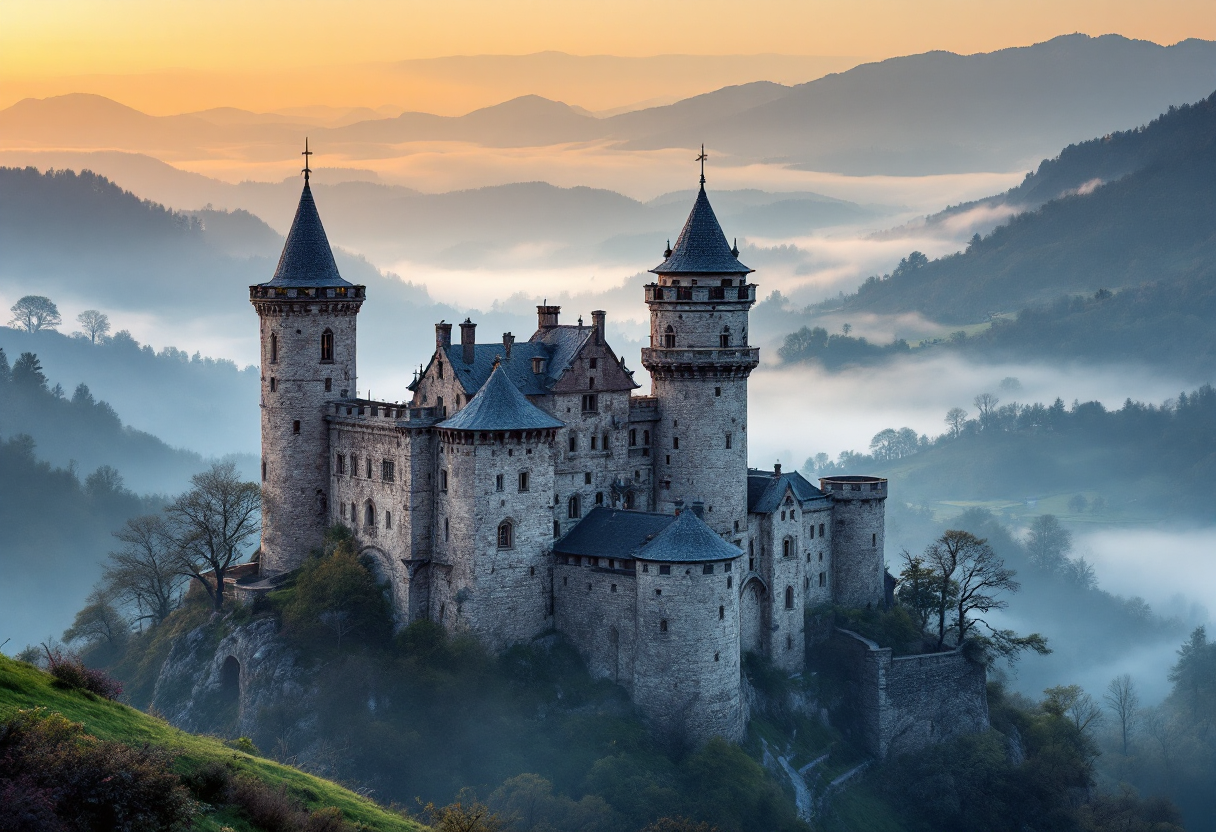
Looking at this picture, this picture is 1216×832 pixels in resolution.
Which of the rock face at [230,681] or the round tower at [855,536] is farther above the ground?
the round tower at [855,536]

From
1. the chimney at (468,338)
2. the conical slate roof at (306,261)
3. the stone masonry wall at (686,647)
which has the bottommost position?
the stone masonry wall at (686,647)

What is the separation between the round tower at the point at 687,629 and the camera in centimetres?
6419

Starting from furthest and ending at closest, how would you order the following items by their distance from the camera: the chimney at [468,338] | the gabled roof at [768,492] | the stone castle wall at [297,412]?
1. the gabled roof at [768,492]
2. the stone castle wall at [297,412]
3. the chimney at [468,338]

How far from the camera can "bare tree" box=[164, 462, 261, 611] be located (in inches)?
2990

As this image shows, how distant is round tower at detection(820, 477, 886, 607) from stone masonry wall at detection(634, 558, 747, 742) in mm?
17125

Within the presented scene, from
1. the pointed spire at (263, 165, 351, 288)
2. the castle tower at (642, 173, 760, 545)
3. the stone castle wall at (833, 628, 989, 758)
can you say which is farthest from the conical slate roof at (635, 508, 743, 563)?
the pointed spire at (263, 165, 351, 288)

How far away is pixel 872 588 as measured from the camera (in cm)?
8181

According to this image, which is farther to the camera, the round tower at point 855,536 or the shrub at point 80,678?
the round tower at point 855,536

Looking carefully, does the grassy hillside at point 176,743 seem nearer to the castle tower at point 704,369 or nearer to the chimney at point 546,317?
the castle tower at point 704,369

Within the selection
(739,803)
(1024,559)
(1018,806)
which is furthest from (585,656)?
(1024,559)

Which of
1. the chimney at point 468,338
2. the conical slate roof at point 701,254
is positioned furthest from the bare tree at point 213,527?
the conical slate roof at point 701,254

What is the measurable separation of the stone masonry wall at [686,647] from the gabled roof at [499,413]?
328 inches

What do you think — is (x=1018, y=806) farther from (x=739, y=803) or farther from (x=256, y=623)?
(x=256, y=623)

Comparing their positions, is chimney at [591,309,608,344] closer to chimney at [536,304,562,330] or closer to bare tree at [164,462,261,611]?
chimney at [536,304,562,330]
